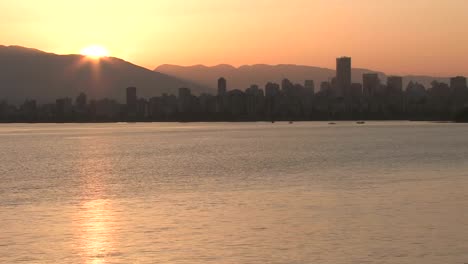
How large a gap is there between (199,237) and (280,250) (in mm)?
4676

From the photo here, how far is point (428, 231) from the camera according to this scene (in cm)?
3662

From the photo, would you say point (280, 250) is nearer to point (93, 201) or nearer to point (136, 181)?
point (93, 201)

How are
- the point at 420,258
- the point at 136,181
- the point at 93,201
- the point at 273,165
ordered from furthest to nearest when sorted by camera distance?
the point at 273,165 → the point at 136,181 → the point at 93,201 → the point at 420,258

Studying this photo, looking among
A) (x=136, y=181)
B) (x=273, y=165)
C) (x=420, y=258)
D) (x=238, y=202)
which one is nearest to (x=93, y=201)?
(x=238, y=202)

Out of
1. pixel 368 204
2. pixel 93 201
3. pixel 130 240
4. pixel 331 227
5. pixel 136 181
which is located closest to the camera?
pixel 130 240

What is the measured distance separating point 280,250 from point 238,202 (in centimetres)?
1788

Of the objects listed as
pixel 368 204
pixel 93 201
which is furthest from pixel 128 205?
pixel 368 204

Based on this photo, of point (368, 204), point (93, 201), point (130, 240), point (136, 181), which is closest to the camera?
point (130, 240)

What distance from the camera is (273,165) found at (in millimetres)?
93000

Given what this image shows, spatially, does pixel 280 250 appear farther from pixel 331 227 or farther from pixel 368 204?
pixel 368 204

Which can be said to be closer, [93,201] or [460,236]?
[460,236]

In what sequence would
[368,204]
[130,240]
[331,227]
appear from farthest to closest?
[368,204], [331,227], [130,240]

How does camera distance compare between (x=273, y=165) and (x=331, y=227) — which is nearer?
(x=331, y=227)

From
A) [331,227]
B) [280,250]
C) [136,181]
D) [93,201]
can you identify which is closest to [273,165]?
[136,181]
